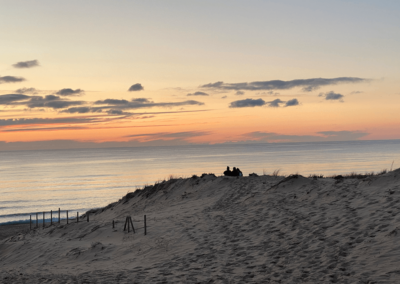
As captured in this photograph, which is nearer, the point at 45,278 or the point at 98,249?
the point at 45,278

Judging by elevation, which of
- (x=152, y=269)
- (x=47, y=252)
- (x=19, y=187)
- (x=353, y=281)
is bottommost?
(x=19, y=187)

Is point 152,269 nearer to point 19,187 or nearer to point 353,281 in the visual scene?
point 353,281

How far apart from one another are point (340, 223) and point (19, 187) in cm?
8147

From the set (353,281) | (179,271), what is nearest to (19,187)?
(179,271)

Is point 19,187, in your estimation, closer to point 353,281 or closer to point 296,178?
point 296,178

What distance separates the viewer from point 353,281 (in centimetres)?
958

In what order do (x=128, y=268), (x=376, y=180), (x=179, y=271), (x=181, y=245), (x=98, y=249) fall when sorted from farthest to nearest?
(x=376, y=180), (x=98, y=249), (x=181, y=245), (x=128, y=268), (x=179, y=271)

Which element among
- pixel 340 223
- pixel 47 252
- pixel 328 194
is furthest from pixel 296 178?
pixel 47 252

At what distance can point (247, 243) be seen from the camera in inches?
582

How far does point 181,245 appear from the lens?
16.2 m

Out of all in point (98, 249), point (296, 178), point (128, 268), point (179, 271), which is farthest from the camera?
point (296, 178)

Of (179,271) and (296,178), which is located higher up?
(296,178)

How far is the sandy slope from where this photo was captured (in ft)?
36.6

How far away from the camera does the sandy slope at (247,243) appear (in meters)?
11.2
